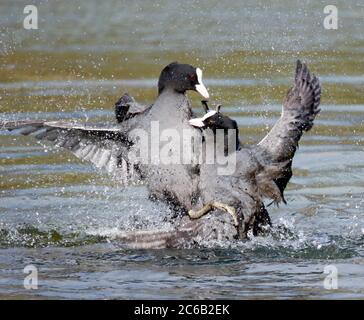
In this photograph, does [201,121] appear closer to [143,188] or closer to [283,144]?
[283,144]

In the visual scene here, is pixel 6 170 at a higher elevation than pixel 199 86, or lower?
lower

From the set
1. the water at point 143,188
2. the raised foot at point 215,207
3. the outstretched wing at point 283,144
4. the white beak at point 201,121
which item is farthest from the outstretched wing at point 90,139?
the outstretched wing at point 283,144

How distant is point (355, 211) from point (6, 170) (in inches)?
118

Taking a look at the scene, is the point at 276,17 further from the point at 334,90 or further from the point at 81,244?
the point at 81,244

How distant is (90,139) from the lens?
8.18m

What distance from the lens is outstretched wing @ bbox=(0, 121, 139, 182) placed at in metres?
7.93

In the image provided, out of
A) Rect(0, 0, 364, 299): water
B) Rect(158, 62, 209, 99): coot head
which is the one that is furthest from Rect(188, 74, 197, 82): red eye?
Rect(0, 0, 364, 299): water

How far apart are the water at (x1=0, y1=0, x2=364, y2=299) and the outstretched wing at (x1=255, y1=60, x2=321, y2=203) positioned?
1.13 feet

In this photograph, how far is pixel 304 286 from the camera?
22.2 feet

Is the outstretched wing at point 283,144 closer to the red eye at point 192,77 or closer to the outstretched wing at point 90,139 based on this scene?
the red eye at point 192,77

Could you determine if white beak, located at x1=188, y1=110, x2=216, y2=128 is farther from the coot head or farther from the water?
the water

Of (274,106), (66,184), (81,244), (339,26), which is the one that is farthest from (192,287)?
(339,26)

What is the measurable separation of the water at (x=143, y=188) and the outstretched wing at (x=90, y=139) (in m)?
0.44

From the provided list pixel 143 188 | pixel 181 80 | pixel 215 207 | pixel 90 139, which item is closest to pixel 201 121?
pixel 181 80
